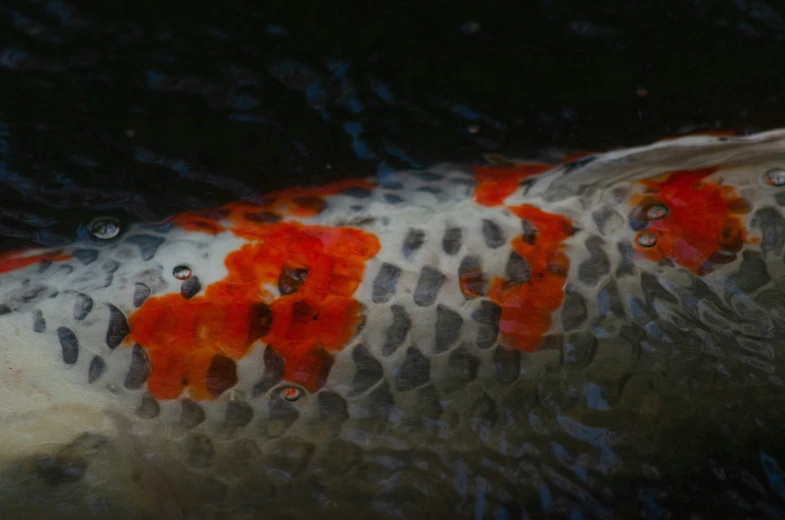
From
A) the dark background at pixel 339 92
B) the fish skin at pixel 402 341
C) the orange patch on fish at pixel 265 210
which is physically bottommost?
the fish skin at pixel 402 341

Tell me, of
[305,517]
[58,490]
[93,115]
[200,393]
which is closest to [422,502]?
[305,517]

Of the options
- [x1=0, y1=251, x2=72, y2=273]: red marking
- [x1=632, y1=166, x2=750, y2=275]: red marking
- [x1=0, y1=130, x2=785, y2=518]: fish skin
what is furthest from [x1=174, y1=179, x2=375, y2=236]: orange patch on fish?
[x1=632, y1=166, x2=750, y2=275]: red marking

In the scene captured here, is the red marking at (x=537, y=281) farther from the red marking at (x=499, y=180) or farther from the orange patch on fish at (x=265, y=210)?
the orange patch on fish at (x=265, y=210)

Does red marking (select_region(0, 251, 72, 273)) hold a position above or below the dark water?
below

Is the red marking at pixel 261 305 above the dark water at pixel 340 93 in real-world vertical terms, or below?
below

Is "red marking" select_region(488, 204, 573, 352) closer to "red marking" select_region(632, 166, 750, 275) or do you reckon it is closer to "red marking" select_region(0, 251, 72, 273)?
"red marking" select_region(632, 166, 750, 275)

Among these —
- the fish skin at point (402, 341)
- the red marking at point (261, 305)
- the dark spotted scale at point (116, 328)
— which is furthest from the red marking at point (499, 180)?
the dark spotted scale at point (116, 328)

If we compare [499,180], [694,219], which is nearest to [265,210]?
[499,180]

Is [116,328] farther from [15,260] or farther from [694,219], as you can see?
Result: [694,219]

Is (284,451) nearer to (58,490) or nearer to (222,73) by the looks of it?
(58,490)
